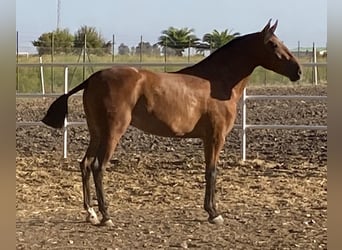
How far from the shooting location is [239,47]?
4.75 m

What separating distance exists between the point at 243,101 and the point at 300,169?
110cm

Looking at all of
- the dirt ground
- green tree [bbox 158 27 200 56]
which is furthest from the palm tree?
the dirt ground

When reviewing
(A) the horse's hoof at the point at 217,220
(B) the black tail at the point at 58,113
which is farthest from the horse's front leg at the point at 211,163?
(B) the black tail at the point at 58,113

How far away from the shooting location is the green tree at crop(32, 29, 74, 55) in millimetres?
22578

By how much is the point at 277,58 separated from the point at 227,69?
0.42 m

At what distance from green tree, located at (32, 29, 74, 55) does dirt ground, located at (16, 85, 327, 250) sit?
1372cm

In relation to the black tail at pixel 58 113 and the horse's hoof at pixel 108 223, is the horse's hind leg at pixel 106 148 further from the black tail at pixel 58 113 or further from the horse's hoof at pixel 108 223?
the black tail at pixel 58 113

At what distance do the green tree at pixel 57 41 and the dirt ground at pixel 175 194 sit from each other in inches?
540

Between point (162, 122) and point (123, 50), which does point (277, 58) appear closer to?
point (162, 122)

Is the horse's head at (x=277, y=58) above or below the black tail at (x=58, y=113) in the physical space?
above

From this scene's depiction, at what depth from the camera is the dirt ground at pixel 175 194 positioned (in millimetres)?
3836
